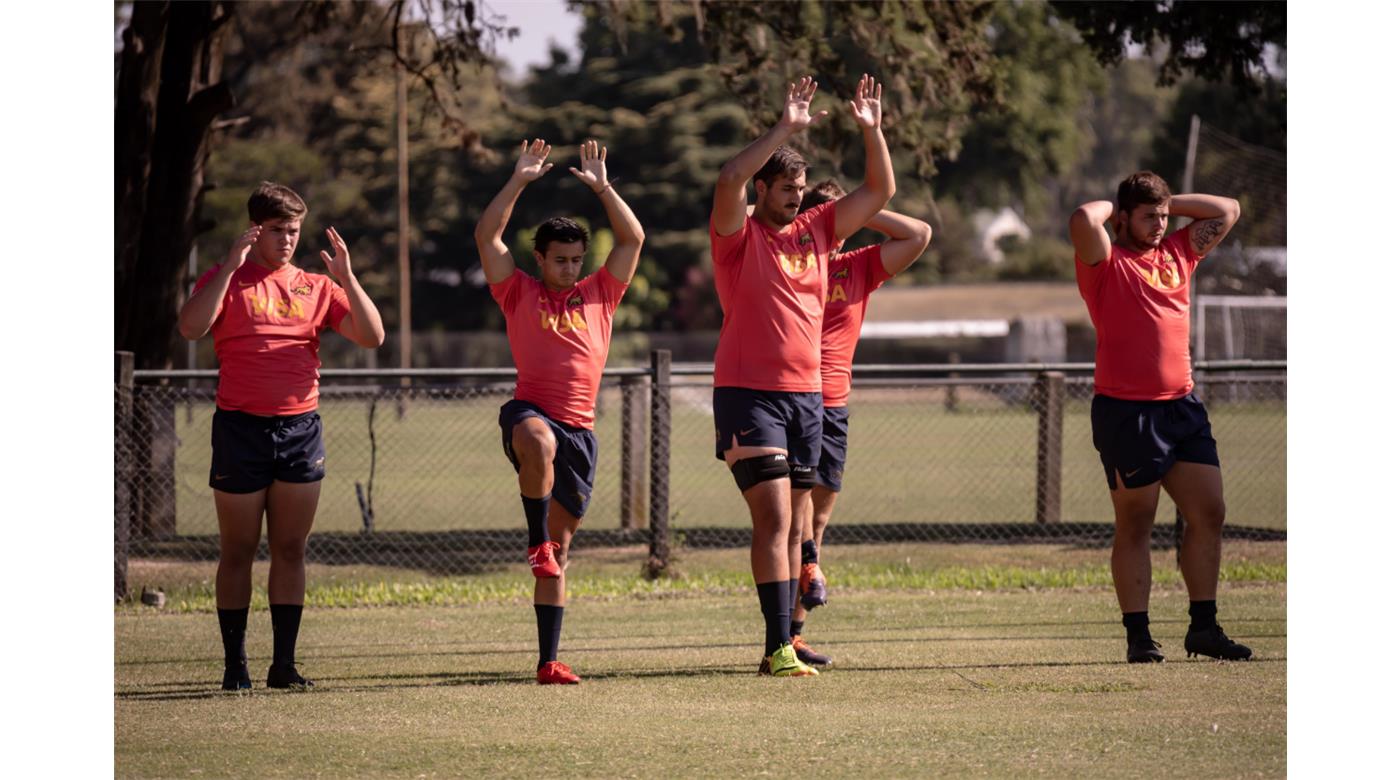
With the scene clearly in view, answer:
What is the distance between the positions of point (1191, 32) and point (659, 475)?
5469 millimetres

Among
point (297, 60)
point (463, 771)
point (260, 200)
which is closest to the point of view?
point (463, 771)

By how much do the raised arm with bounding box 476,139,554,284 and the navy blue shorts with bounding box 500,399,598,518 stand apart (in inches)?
21.6

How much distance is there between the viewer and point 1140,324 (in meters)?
6.97

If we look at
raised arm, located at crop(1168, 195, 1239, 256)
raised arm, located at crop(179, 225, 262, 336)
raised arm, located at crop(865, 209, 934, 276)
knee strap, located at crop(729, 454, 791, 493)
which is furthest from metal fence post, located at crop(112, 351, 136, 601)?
raised arm, located at crop(1168, 195, 1239, 256)

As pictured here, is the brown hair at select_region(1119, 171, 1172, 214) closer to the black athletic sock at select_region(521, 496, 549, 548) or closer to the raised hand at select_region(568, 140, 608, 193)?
the raised hand at select_region(568, 140, 608, 193)

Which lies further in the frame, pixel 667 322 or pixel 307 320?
pixel 667 322

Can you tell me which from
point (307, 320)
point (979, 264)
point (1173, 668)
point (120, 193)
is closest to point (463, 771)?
point (307, 320)

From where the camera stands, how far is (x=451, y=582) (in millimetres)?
11180

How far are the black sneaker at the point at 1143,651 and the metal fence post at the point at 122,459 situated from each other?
613cm

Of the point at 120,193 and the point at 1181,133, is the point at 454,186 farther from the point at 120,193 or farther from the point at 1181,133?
the point at 120,193

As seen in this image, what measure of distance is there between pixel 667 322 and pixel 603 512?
36688 millimetres

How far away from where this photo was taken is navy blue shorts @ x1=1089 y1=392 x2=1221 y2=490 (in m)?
6.96

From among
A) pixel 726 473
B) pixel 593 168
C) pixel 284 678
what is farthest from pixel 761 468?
pixel 726 473

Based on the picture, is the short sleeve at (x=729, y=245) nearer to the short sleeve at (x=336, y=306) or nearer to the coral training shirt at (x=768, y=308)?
the coral training shirt at (x=768, y=308)
